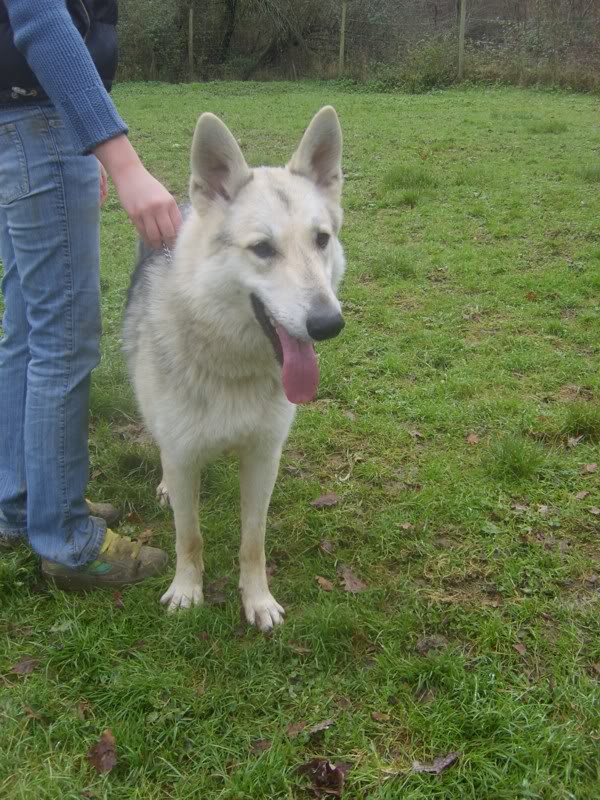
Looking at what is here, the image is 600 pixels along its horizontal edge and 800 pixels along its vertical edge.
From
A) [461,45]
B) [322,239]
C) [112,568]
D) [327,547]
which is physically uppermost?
[461,45]

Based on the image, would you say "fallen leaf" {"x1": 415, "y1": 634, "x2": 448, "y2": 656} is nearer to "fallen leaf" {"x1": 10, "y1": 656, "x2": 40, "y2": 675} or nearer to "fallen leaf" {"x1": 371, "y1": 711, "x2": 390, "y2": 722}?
"fallen leaf" {"x1": 371, "y1": 711, "x2": 390, "y2": 722}

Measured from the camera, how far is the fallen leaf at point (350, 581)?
2.53m

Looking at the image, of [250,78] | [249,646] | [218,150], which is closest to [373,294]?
[218,150]

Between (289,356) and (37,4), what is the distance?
1.15 m

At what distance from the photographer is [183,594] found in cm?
245

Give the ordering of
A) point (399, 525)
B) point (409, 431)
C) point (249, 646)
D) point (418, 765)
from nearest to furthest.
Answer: point (418, 765), point (249, 646), point (399, 525), point (409, 431)

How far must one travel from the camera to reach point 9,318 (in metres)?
2.32

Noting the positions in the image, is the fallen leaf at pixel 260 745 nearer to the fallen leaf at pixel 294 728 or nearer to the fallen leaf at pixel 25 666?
the fallen leaf at pixel 294 728

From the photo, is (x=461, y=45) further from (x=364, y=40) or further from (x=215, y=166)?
(x=215, y=166)

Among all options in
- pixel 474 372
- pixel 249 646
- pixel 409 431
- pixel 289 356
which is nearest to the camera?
pixel 289 356

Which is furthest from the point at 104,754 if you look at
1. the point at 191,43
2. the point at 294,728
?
the point at 191,43

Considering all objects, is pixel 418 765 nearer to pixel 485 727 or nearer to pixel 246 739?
pixel 485 727

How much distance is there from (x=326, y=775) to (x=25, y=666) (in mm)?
1038

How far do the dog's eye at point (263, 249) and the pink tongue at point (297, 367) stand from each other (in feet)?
0.78
